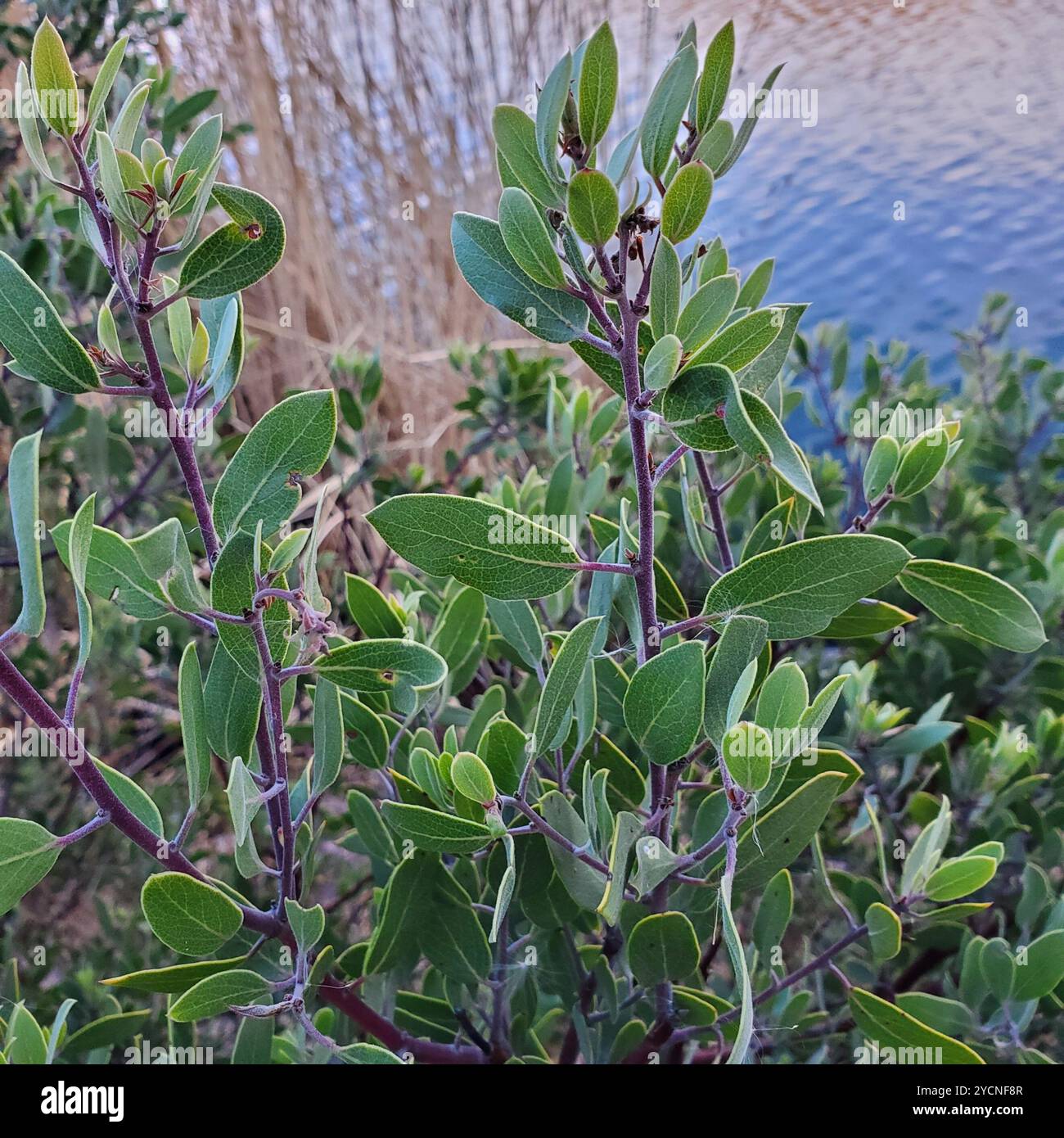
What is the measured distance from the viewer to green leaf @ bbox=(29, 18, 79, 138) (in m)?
0.32

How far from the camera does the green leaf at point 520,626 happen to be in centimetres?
47

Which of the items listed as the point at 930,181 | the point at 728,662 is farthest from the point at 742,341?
the point at 930,181

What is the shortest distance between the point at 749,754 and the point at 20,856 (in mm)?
266

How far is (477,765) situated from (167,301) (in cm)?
21

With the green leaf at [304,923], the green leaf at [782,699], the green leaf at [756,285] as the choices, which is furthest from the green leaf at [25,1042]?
the green leaf at [756,285]

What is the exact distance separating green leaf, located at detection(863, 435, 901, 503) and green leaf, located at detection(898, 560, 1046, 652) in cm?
6

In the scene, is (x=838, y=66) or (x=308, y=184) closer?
(x=838, y=66)

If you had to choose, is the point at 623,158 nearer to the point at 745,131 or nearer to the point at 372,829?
the point at 745,131

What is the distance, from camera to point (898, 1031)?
41cm

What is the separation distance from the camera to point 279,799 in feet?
1.24

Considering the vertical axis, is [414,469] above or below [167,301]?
below
